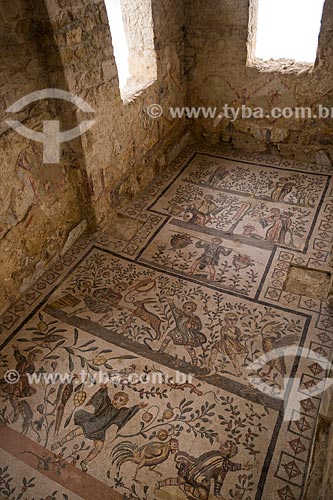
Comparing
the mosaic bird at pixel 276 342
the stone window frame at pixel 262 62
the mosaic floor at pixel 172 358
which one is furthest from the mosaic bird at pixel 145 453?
the stone window frame at pixel 262 62

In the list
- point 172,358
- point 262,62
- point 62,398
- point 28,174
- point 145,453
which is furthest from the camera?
point 262,62

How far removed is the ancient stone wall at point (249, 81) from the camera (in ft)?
11.1

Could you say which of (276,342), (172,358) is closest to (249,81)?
(276,342)

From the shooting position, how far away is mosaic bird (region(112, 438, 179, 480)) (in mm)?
1831

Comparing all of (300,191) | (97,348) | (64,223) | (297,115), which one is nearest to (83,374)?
(97,348)

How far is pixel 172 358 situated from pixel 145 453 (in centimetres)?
54

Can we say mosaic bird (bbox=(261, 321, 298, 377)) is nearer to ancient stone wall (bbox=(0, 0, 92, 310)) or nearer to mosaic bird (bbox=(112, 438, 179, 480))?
mosaic bird (bbox=(112, 438, 179, 480))

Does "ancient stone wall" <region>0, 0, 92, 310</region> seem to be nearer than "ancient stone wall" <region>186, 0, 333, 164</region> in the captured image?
Yes

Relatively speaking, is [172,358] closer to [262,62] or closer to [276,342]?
[276,342]


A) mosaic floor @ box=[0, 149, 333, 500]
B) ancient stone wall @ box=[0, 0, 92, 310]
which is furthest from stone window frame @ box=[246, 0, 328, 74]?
ancient stone wall @ box=[0, 0, 92, 310]

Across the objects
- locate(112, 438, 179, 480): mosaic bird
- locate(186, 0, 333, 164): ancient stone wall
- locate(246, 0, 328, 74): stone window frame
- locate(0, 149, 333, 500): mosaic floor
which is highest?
locate(246, 0, 328, 74): stone window frame

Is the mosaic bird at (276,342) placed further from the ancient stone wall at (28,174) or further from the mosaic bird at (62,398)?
the ancient stone wall at (28,174)

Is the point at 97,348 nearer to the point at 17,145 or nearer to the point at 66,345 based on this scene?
the point at 66,345

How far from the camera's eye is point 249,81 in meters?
3.67
